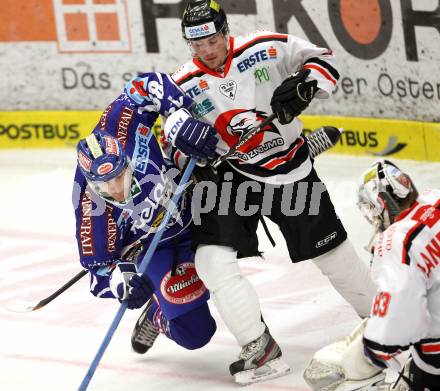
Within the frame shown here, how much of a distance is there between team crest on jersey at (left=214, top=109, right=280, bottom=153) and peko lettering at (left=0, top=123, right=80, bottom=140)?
335 cm

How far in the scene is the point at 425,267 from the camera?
244cm

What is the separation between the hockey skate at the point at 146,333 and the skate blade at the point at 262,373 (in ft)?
1.58

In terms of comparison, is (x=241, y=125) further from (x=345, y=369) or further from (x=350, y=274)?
(x=345, y=369)

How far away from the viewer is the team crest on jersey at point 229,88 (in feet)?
12.1

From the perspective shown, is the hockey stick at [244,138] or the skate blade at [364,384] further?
the hockey stick at [244,138]

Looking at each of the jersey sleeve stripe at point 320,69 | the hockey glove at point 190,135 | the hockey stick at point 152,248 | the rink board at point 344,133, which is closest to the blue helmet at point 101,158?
the hockey glove at point 190,135

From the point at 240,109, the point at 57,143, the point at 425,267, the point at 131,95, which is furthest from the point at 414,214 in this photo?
the point at 57,143

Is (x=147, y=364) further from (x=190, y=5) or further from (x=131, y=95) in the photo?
(x=190, y=5)

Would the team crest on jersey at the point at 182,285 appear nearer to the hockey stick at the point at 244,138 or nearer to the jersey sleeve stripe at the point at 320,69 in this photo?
the hockey stick at the point at 244,138

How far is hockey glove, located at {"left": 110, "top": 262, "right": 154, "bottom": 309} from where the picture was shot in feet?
11.2

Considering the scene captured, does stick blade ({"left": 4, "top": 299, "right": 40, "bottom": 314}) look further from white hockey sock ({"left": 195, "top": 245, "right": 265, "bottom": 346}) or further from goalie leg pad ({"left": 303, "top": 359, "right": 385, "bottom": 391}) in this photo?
goalie leg pad ({"left": 303, "top": 359, "right": 385, "bottom": 391})

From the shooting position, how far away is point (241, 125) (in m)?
3.71

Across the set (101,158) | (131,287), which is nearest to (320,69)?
(101,158)

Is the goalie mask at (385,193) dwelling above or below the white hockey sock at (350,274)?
above
